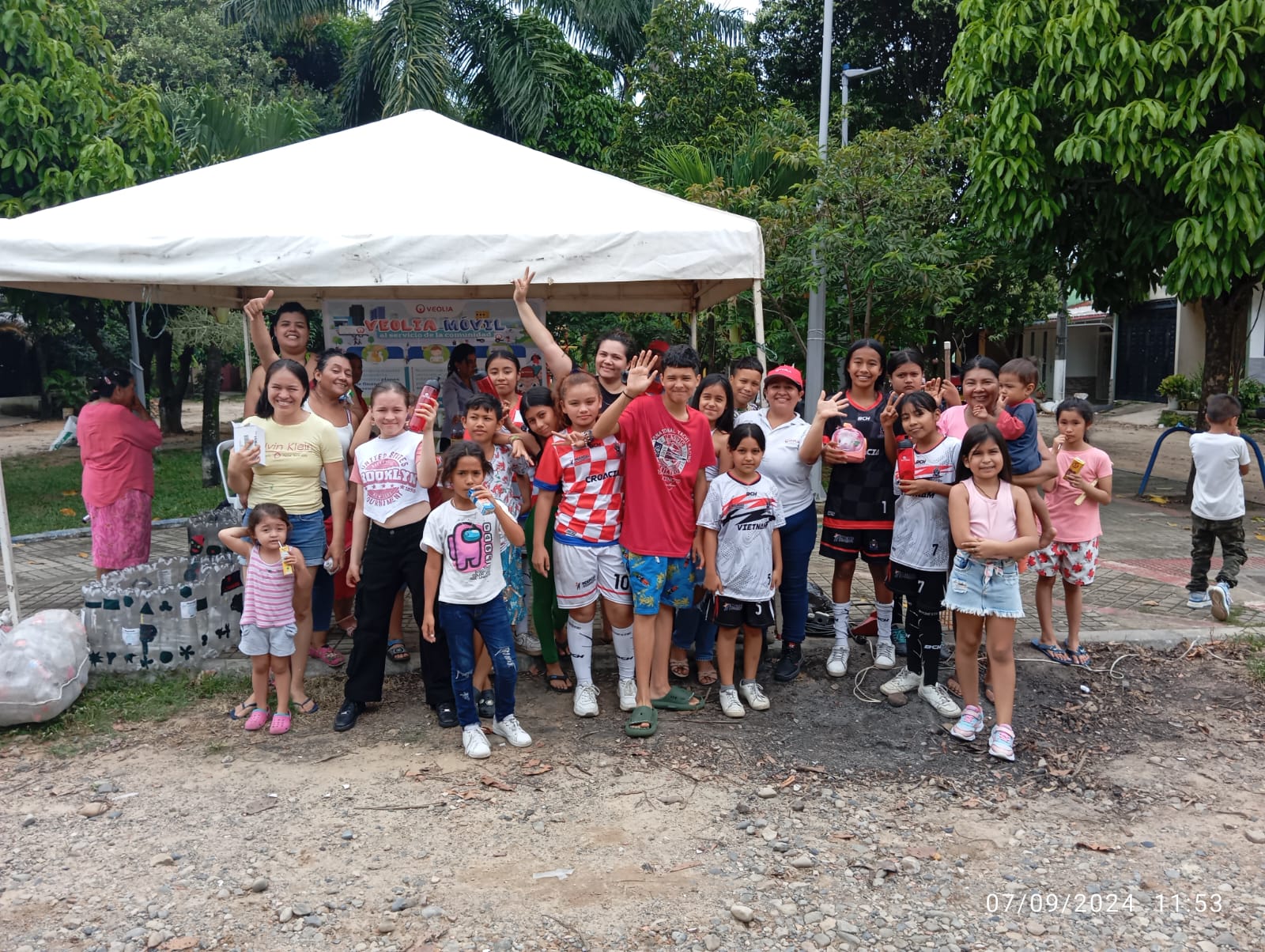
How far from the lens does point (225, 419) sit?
22.3m

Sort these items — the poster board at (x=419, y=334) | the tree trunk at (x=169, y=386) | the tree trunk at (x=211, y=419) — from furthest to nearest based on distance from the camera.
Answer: the tree trunk at (x=169, y=386)
the tree trunk at (x=211, y=419)
the poster board at (x=419, y=334)

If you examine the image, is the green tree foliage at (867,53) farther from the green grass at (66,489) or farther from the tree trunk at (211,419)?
the green grass at (66,489)

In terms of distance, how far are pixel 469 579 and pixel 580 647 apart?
0.73 m

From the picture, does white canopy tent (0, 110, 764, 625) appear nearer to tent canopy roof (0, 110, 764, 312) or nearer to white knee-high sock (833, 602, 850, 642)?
tent canopy roof (0, 110, 764, 312)

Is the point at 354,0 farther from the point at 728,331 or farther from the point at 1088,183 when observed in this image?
the point at 1088,183

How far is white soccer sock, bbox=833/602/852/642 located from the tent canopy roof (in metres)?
1.83

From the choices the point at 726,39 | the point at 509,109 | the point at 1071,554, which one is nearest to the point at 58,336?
the point at 509,109

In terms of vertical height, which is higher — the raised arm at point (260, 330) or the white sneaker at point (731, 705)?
the raised arm at point (260, 330)

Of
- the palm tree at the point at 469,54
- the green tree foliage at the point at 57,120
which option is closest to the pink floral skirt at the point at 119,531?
the green tree foliage at the point at 57,120

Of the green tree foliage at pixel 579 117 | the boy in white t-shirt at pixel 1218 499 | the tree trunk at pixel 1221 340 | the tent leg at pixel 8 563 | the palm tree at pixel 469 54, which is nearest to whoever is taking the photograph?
the tent leg at pixel 8 563

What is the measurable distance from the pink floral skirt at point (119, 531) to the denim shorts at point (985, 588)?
472 centimetres

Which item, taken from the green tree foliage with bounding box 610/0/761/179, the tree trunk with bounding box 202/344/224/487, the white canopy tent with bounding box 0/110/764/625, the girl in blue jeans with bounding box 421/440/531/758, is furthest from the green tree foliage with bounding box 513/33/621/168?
the girl in blue jeans with bounding box 421/440/531/758

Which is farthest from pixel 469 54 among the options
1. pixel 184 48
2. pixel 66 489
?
pixel 66 489
